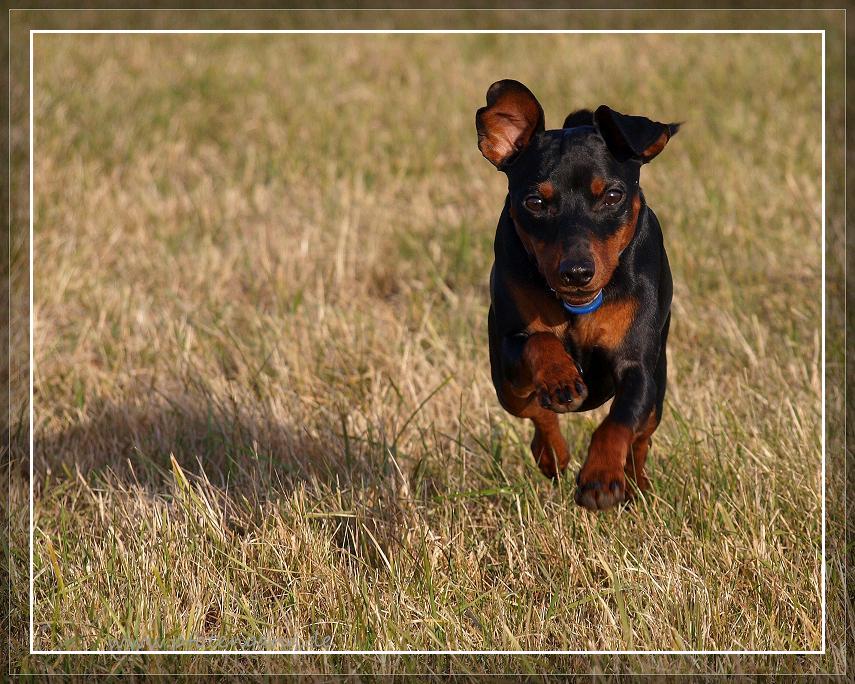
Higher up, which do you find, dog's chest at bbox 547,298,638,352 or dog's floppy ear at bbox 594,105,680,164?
dog's floppy ear at bbox 594,105,680,164

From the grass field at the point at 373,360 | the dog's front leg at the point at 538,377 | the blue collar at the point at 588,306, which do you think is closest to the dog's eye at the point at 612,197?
the blue collar at the point at 588,306

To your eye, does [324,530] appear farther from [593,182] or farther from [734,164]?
[734,164]

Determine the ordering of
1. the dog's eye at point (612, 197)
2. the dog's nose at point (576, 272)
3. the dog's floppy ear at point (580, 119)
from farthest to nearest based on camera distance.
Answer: the dog's floppy ear at point (580, 119) → the dog's eye at point (612, 197) → the dog's nose at point (576, 272)

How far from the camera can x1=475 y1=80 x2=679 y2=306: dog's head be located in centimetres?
338

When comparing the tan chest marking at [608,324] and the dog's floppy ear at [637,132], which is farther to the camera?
the tan chest marking at [608,324]

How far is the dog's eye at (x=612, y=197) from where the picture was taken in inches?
136

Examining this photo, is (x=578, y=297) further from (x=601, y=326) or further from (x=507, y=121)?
(x=507, y=121)

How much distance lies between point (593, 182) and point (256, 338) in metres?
3.73

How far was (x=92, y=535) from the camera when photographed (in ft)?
16.9

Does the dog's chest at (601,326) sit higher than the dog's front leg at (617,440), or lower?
higher

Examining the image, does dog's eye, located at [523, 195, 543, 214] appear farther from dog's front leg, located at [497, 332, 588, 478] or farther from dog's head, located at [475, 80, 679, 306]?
dog's front leg, located at [497, 332, 588, 478]

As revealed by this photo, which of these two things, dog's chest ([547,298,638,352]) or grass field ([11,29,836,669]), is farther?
grass field ([11,29,836,669])

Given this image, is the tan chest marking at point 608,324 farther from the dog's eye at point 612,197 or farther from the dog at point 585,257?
the dog's eye at point 612,197

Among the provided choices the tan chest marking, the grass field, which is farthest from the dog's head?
the grass field
